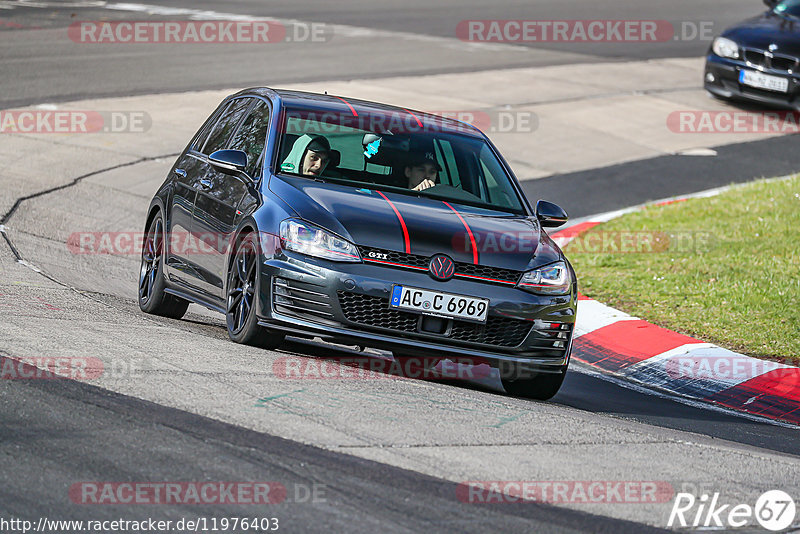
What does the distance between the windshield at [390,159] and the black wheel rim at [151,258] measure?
154 cm

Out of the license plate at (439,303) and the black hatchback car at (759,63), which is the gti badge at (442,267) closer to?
the license plate at (439,303)

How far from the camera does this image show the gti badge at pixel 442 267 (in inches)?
276

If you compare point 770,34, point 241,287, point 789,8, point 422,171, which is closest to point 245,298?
point 241,287

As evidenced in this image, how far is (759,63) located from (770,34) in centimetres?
57

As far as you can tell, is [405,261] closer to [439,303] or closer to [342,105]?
[439,303]

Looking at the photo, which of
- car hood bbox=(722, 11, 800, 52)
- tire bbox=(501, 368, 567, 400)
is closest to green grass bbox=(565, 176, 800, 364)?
tire bbox=(501, 368, 567, 400)

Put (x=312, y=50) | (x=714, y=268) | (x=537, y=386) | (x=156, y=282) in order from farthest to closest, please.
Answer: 1. (x=312, y=50)
2. (x=714, y=268)
3. (x=156, y=282)
4. (x=537, y=386)

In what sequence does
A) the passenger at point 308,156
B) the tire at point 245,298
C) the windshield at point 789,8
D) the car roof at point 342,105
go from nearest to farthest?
the tire at point 245,298 < the passenger at point 308,156 < the car roof at point 342,105 < the windshield at point 789,8

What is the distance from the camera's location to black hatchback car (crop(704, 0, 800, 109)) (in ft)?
61.8

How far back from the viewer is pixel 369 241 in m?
7.05

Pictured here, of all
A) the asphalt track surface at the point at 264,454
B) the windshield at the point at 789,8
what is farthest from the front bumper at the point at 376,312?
the windshield at the point at 789,8

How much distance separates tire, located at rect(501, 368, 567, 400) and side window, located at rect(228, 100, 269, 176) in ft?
6.86

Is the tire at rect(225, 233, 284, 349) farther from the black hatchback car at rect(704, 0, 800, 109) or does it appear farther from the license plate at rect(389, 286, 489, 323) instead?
Result: the black hatchback car at rect(704, 0, 800, 109)

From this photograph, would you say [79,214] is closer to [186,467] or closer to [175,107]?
[175,107]
